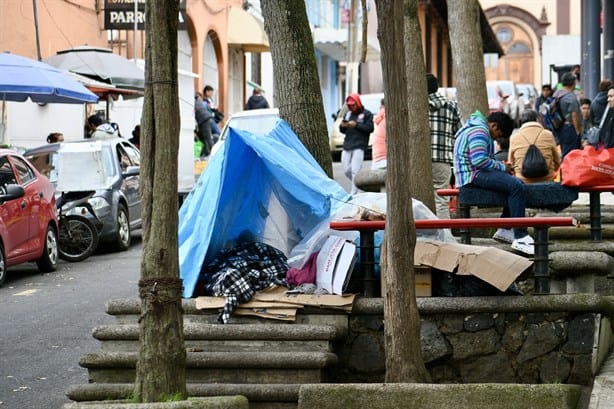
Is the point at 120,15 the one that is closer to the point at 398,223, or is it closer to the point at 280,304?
the point at 280,304


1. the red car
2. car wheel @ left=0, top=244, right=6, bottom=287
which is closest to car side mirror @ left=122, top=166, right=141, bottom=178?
the red car

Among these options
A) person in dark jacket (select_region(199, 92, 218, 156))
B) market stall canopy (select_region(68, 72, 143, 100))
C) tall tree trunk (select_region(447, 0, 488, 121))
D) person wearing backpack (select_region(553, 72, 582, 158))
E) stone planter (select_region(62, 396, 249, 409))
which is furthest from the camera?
person in dark jacket (select_region(199, 92, 218, 156))

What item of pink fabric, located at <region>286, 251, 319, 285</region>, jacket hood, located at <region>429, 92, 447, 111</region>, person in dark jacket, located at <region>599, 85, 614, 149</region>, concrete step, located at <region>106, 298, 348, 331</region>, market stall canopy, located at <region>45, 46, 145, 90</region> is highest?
market stall canopy, located at <region>45, 46, 145, 90</region>

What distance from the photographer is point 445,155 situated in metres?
13.9

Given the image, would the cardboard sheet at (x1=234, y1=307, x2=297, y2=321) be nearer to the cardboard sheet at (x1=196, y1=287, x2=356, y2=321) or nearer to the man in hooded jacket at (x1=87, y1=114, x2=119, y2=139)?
the cardboard sheet at (x1=196, y1=287, x2=356, y2=321)

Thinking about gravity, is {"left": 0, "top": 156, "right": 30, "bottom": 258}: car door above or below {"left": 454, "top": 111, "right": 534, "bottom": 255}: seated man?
below

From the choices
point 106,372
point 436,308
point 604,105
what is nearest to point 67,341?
point 106,372

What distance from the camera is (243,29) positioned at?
39.0 metres

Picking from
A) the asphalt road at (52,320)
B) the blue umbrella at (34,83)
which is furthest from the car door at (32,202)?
the blue umbrella at (34,83)

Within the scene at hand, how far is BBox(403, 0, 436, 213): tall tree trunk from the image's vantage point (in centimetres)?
1177

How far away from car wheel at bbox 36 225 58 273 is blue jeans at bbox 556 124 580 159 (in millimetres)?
8315

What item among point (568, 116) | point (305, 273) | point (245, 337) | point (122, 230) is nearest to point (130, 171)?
point (122, 230)

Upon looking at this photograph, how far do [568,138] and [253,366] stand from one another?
14.0 metres

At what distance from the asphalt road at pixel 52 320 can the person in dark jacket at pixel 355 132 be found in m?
4.21
